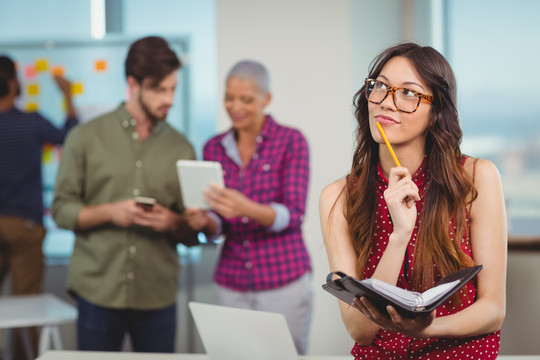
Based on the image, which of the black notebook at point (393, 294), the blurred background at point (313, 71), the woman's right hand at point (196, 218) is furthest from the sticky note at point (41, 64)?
the black notebook at point (393, 294)

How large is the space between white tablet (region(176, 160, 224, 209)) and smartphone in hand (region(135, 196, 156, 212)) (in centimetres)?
13

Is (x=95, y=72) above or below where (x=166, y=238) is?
above

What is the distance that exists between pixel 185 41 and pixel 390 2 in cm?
142

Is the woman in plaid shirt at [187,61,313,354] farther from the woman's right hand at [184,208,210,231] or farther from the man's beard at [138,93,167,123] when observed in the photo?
the man's beard at [138,93,167,123]

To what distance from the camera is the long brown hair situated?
1.63 meters

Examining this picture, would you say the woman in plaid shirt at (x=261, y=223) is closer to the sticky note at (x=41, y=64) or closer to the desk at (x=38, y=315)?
the desk at (x=38, y=315)

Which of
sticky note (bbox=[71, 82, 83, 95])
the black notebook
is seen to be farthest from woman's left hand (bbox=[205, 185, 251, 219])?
sticky note (bbox=[71, 82, 83, 95])

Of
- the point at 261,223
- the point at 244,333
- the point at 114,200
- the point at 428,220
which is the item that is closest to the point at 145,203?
the point at 114,200

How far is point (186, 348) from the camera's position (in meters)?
4.39

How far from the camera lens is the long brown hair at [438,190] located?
1.63 meters

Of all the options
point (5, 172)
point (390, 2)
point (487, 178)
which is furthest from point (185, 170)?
point (390, 2)

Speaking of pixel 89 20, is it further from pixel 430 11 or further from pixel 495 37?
pixel 495 37

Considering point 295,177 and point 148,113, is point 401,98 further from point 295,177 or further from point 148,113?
point 148,113

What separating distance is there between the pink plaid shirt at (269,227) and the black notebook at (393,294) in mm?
1202
